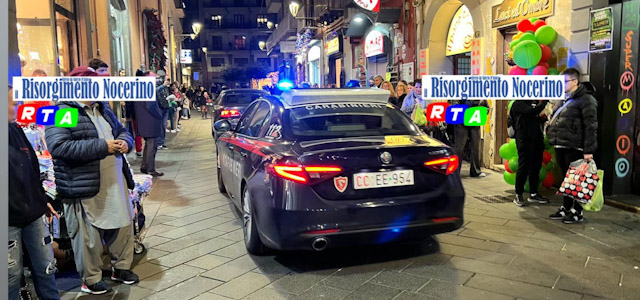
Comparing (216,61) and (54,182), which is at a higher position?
(216,61)

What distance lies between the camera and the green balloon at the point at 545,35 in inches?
284

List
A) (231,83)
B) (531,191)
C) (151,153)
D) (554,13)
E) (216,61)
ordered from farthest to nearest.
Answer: (216,61) → (231,83) → (151,153) → (554,13) → (531,191)

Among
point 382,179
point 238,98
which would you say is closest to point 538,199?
point 382,179

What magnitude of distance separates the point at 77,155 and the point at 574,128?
4.99 meters

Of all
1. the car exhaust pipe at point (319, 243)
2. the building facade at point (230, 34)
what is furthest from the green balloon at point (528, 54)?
the building facade at point (230, 34)

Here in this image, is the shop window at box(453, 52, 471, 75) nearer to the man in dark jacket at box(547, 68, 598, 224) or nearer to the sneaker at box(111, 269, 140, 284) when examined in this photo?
the man in dark jacket at box(547, 68, 598, 224)

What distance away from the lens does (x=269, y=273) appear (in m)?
4.31

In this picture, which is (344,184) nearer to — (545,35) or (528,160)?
(528,160)

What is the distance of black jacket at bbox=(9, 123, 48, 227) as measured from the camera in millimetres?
2973

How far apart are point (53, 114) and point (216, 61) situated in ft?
247

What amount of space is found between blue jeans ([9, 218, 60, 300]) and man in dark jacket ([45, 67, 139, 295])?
44 centimetres

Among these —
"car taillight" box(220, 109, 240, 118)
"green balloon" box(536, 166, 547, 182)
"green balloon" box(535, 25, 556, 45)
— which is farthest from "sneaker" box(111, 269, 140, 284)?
"car taillight" box(220, 109, 240, 118)

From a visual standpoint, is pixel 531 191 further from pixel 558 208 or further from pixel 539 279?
pixel 539 279

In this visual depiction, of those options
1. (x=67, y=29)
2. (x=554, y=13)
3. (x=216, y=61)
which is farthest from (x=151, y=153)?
(x=216, y=61)
